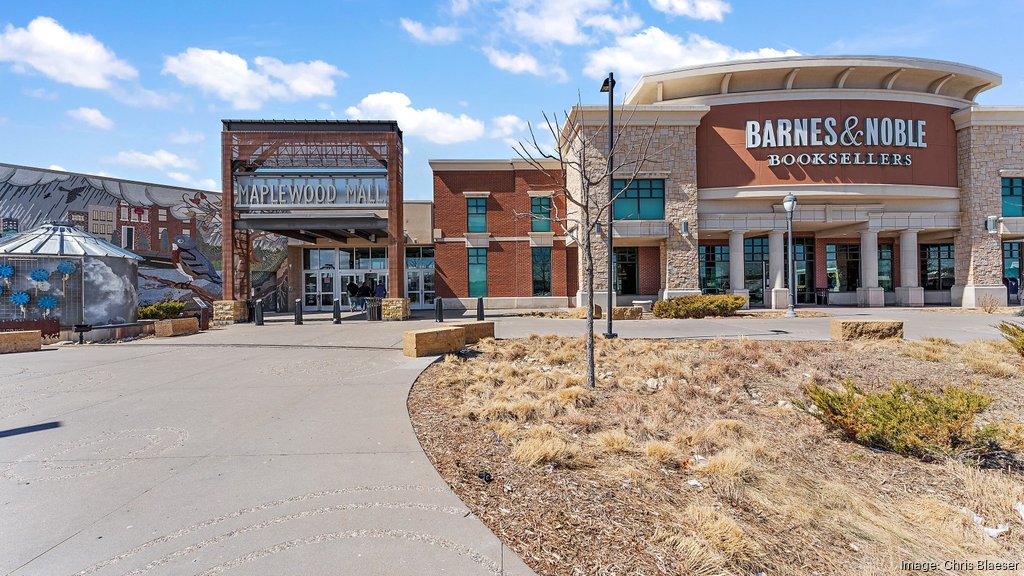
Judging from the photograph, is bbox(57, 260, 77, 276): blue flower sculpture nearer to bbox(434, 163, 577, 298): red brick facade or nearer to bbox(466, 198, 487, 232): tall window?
bbox(434, 163, 577, 298): red brick facade

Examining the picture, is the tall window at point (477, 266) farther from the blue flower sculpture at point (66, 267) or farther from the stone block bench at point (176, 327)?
the blue flower sculpture at point (66, 267)

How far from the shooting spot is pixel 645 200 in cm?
2452

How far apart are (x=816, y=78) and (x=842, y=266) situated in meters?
11.6

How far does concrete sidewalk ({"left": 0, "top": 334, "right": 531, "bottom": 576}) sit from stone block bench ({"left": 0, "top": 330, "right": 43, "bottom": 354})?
19.0ft

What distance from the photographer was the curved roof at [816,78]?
24203 mm

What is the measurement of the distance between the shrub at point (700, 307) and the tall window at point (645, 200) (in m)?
5.95

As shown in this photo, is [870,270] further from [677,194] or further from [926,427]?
[926,427]

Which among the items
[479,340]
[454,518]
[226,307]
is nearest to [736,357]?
[479,340]

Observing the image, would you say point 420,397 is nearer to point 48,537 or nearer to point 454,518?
point 454,518

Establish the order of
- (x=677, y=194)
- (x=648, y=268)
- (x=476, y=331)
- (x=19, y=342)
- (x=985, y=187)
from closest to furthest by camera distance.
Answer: (x=19, y=342) < (x=476, y=331) < (x=677, y=194) < (x=985, y=187) < (x=648, y=268)

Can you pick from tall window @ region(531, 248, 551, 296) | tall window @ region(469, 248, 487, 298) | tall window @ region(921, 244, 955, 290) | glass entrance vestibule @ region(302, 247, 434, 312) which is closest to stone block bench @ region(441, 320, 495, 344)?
tall window @ region(531, 248, 551, 296)

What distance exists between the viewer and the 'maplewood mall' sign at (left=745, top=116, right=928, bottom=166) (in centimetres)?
2444

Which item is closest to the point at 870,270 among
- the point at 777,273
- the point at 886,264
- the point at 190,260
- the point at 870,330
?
the point at 886,264

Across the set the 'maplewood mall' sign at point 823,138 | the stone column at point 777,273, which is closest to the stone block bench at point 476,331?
the stone column at point 777,273
